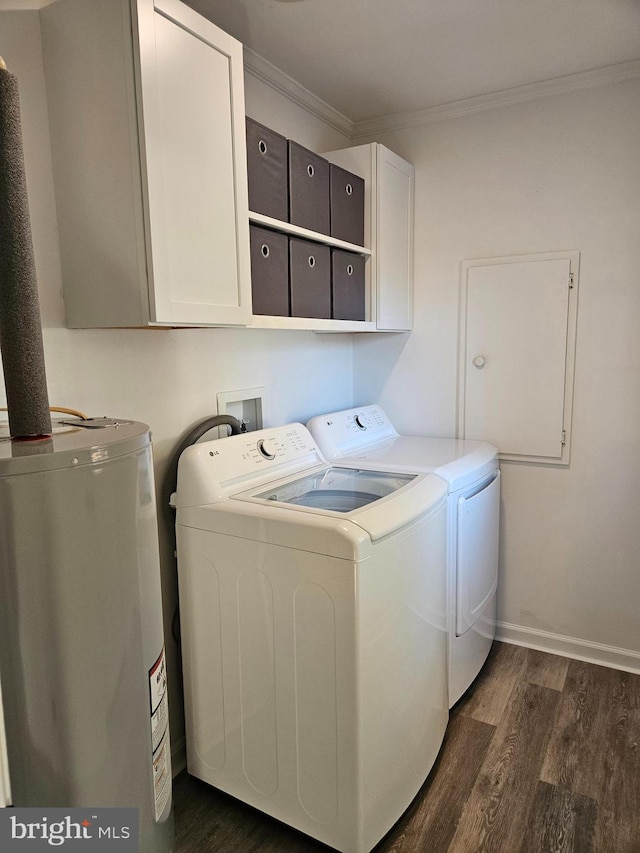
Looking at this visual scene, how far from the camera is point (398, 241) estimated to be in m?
2.59

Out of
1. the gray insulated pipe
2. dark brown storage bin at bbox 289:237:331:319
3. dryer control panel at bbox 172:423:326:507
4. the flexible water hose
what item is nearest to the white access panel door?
A: dark brown storage bin at bbox 289:237:331:319

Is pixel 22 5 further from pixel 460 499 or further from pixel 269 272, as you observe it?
pixel 460 499

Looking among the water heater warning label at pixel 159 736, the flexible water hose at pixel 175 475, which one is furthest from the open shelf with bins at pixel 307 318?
the water heater warning label at pixel 159 736

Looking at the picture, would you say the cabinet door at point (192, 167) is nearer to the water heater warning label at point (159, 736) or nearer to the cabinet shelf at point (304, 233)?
the cabinet shelf at point (304, 233)

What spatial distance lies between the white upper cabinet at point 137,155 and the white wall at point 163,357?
0.04 meters

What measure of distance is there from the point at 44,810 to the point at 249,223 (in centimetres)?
150

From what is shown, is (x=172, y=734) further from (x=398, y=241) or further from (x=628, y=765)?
(x=398, y=241)

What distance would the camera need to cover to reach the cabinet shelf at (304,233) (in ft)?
5.74

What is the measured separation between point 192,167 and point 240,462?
880mm

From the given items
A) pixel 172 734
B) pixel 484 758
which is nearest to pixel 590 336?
pixel 484 758

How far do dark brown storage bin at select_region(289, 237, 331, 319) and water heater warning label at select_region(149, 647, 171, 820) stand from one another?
4.04 feet

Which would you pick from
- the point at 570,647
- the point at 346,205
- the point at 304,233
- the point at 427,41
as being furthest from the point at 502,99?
the point at 570,647

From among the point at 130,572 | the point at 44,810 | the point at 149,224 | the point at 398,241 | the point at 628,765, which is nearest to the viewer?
the point at 44,810

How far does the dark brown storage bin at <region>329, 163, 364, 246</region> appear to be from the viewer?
2166 mm
